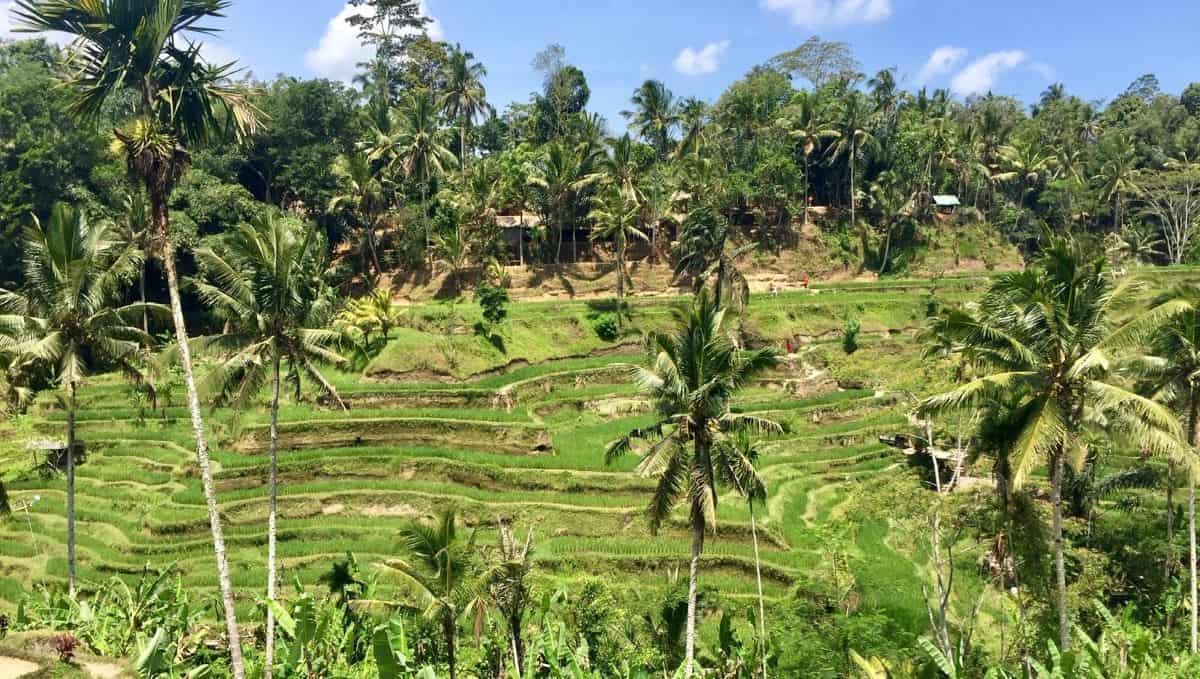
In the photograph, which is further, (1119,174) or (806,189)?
(1119,174)

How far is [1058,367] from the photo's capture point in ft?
46.6

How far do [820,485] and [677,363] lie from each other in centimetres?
Result: 1932

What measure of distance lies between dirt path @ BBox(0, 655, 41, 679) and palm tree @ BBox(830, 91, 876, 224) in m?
61.3

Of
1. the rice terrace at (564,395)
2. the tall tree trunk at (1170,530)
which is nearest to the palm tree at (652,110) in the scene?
the rice terrace at (564,395)

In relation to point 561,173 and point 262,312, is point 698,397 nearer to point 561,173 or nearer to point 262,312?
point 262,312

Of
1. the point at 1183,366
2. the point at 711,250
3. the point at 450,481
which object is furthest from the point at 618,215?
the point at 1183,366

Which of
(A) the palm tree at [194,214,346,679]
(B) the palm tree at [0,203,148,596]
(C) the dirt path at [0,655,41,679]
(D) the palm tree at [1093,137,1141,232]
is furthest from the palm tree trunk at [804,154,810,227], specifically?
(C) the dirt path at [0,655,41,679]

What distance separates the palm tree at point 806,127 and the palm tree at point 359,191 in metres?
35.1

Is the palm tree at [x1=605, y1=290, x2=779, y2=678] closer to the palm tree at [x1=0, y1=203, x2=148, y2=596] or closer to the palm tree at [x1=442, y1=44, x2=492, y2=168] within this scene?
the palm tree at [x1=0, y1=203, x2=148, y2=596]

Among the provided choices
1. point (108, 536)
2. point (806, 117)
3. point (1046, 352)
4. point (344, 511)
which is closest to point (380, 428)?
A: point (344, 511)

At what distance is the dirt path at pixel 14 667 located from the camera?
15.0 m

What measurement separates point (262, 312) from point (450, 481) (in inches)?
561

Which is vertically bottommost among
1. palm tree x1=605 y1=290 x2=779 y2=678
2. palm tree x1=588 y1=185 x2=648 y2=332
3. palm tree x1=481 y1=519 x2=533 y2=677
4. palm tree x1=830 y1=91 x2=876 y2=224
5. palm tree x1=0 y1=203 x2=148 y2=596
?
palm tree x1=481 y1=519 x2=533 y2=677

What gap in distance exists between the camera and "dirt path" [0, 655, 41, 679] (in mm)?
14953
